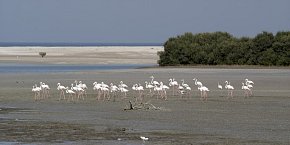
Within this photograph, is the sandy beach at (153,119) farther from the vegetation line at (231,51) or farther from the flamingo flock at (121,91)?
the vegetation line at (231,51)

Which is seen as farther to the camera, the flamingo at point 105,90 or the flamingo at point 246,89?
the flamingo at point 105,90

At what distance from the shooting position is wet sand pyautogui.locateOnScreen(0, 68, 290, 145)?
18359 millimetres

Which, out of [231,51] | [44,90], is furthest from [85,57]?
[44,90]

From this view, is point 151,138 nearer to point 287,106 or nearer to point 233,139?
point 233,139

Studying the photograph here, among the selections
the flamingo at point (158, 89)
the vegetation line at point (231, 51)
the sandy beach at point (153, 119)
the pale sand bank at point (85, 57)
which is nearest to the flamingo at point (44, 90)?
the sandy beach at point (153, 119)

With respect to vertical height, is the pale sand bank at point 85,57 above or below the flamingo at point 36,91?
above

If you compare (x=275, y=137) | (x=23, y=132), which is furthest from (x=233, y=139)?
(x=23, y=132)

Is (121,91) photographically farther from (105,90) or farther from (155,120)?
(155,120)

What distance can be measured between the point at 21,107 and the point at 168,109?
5.93 metres

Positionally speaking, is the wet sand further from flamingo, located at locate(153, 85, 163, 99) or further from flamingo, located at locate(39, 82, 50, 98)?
flamingo, located at locate(153, 85, 163, 99)

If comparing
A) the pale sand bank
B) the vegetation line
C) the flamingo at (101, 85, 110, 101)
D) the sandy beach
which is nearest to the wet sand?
the sandy beach

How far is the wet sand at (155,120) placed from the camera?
60.2 feet

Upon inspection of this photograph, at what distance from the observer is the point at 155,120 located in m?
22.6

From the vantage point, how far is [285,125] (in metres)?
20.7
